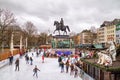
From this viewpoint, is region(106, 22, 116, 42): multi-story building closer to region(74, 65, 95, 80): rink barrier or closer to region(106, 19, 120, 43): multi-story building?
region(106, 19, 120, 43): multi-story building

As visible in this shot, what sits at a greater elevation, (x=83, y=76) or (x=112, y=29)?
(x=112, y=29)

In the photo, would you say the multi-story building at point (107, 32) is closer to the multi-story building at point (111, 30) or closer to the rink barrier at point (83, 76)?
the multi-story building at point (111, 30)

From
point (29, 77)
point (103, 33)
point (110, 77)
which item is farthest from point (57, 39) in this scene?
point (103, 33)

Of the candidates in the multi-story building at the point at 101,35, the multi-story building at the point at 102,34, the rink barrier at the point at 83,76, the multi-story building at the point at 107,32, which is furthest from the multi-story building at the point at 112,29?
the rink barrier at the point at 83,76

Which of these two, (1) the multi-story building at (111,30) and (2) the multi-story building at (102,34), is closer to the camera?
(1) the multi-story building at (111,30)

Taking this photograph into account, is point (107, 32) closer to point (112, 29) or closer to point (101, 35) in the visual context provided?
point (112, 29)

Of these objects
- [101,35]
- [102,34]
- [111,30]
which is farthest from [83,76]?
[101,35]

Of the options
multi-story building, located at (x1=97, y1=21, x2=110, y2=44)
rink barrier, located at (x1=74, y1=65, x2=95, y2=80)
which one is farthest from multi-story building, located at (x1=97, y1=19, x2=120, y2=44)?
rink barrier, located at (x1=74, y1=65, x2=95, y2=80)

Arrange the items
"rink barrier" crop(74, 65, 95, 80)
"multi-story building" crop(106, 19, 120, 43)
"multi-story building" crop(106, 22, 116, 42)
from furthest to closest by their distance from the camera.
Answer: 1. "multi-story building" crop(106, 22, 116, 42)
2. "multi-story building" crop(106, 19, 120, 43)
3. "rink barrier" crop(74, 65, 95, 80)

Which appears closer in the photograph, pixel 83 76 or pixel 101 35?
pixel 83 76

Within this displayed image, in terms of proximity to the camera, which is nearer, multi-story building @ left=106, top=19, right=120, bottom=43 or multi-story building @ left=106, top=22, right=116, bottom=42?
multi-story building @ left=106, top=19, right=120, bottom=43

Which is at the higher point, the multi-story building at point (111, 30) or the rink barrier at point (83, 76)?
the multi-story building at point (111, 30)

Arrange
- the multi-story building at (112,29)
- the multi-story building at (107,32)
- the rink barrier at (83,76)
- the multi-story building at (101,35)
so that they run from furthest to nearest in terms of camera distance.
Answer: the multi-story building at (101,35) < the multi-story building at (107,32) < the multi-story building at (112,29) < the rink barrier at (83,76)

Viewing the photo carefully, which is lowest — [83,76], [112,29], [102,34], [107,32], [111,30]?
[83,76]
